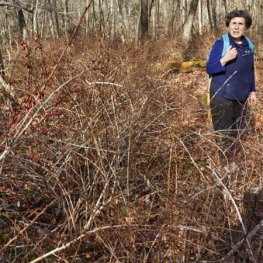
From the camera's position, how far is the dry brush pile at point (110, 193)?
1.82m

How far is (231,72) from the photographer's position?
10.3 ft

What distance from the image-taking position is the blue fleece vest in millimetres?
3119

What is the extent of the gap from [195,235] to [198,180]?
0.74 metres

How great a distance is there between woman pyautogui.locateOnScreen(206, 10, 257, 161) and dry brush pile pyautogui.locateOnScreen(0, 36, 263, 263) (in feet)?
1.44

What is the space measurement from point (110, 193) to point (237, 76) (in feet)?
6.22

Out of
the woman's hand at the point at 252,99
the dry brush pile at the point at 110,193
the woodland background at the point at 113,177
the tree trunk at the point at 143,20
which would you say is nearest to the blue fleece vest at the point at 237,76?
the woman's hand at the point at 252,99

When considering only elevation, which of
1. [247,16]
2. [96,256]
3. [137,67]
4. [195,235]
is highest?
[247,16]

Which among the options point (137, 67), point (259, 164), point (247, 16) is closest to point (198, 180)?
point (259, 164)

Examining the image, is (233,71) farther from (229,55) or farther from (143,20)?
(143,20)

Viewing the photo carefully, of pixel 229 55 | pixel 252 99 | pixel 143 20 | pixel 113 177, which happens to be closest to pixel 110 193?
pixel 113 177

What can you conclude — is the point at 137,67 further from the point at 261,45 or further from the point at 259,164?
the point at 261,45

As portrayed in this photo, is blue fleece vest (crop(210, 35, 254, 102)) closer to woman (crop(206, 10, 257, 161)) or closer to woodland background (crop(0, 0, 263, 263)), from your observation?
woman (crop(206, 10, 257, 161))

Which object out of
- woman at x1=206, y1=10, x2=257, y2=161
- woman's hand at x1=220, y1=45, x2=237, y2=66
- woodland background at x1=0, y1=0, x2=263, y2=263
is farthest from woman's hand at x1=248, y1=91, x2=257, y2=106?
woman's hand at x1=220, y1=45, x2=237, y2=66

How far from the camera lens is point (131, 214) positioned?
85.7 inches
